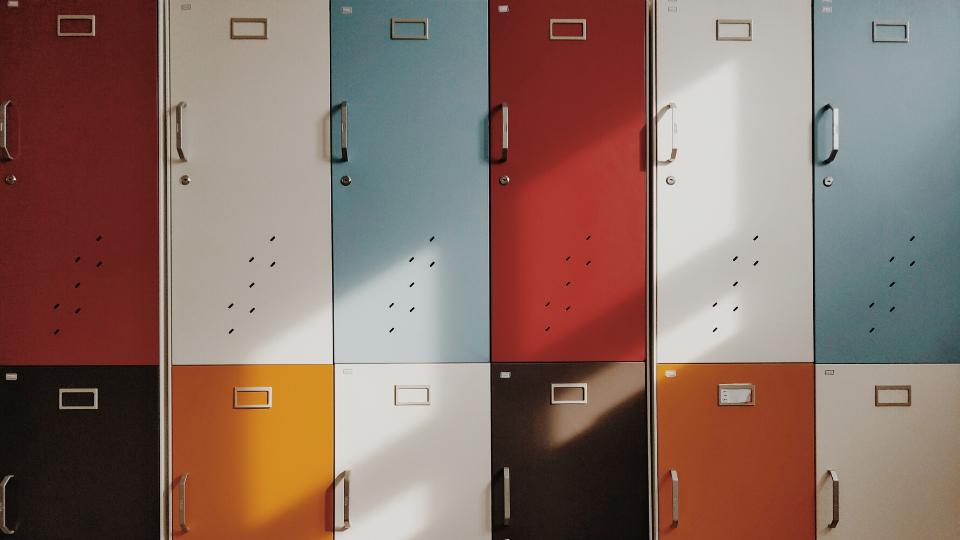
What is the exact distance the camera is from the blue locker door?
5.77 ft

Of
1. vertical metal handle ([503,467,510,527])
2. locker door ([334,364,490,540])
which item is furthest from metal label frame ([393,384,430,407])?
vertical metal handle ([503,467,510,527])

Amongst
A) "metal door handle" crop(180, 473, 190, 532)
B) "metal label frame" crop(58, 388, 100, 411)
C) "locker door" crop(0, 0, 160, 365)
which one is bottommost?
"metal door handle" crop(180, 473, 190, 532)

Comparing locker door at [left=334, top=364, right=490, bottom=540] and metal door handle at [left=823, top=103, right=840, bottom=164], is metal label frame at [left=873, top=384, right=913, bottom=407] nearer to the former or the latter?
metal door handle at [left=823, top=103, right=840, bottom=164]

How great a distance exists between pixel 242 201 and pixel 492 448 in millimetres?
1202

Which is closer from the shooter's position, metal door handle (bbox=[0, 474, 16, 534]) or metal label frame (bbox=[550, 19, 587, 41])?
metal door handle (bbox=[0, 474, 16, 534])

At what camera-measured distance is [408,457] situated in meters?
1.74

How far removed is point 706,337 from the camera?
1769mm

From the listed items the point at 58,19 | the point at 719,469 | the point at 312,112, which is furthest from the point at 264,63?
the point at 719,469

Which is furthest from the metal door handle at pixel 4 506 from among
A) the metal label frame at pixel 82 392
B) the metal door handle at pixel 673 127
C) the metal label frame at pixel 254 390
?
the metal door handle at pixel 673 127

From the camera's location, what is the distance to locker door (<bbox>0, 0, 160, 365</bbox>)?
1.71 meters

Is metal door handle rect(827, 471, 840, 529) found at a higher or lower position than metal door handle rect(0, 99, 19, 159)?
lower

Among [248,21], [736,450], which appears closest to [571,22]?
[248,21]

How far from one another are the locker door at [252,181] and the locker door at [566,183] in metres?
0.62

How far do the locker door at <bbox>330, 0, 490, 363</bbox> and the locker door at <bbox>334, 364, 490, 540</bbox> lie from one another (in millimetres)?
105
